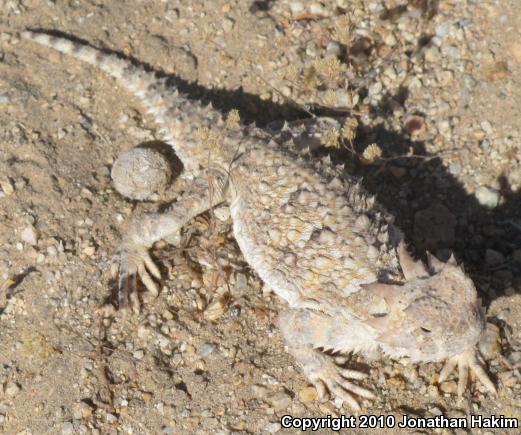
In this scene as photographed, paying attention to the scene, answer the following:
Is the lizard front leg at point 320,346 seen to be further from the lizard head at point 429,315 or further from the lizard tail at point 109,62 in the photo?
the lizard tail at point 109,62

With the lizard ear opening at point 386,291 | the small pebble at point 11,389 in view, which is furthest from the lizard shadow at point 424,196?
the small pebble at point 11,389

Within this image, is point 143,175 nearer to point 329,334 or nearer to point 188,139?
point 188,139

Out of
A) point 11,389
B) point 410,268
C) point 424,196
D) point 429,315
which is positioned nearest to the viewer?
point 429,315

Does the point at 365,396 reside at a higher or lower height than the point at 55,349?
higher

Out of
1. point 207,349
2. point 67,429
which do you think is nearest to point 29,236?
point 67,429

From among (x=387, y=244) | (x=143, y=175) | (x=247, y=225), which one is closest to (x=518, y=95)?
(x=387, y=244)

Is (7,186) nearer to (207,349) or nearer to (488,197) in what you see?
(207,349)
